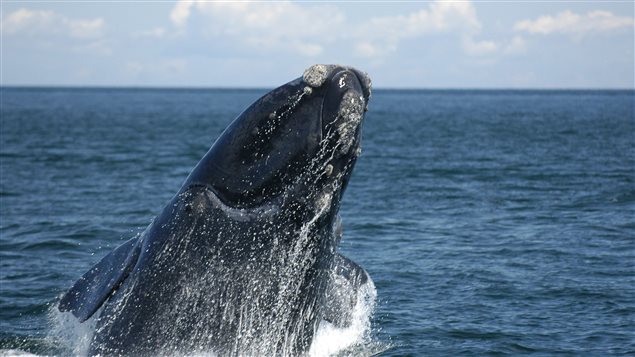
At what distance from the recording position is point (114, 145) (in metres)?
55.8

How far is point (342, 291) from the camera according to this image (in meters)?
9.75

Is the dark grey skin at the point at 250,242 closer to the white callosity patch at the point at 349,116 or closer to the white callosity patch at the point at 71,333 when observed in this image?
the white callosity patch at the point at 349,116

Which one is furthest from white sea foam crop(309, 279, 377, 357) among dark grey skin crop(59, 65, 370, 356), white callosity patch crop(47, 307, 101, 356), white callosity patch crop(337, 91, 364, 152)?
white callosity patch crop(47, 307, 101, 356)

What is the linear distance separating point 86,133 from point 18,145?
1591cm

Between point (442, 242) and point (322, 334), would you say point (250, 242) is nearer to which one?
point (322, 334)

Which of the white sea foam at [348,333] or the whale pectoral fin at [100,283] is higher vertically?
the whale pectoral fin at [100,283]

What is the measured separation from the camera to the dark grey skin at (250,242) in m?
8.27

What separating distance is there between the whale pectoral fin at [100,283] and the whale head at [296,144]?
1.09 meters

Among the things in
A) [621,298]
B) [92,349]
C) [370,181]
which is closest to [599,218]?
[621,298]

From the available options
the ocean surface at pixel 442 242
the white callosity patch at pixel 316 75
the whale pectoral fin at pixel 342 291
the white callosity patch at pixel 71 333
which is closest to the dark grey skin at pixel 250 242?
the white callosity patch at pixel 316 75

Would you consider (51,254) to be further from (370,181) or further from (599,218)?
(370,181)

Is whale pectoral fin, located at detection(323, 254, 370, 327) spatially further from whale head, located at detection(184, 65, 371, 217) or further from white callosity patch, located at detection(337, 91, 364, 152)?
white callosity patch, located at detection(337, 91, 364, 152)

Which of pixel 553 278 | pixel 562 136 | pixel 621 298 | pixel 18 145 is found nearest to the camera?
pixel 621 298

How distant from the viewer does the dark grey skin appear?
8.27 meters
